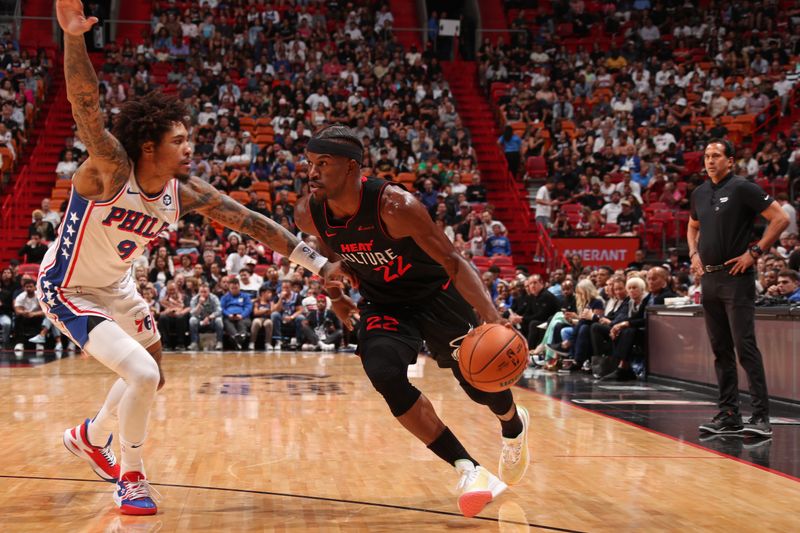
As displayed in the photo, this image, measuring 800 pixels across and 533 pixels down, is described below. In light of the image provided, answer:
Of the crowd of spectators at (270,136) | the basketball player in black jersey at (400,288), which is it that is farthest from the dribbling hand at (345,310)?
the crowd of spectators at (270,136)

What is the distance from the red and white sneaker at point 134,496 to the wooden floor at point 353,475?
2.3 inches

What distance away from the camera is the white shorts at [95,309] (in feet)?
14.7

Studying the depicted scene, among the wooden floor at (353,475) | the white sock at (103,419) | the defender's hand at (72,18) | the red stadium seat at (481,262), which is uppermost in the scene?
the defender's hand at (72,18)

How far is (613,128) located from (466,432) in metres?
16.0

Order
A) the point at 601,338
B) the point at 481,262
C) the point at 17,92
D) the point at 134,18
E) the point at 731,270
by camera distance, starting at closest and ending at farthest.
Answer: the point at 731,270 → the point at 601,338 → the point at 481,262 → the point at 17,92 → the point at 134,18

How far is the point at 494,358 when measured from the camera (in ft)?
13.4

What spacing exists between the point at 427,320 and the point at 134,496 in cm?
165

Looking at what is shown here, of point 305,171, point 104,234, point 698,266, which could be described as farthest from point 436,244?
point 305,171

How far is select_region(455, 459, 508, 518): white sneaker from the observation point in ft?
13.5

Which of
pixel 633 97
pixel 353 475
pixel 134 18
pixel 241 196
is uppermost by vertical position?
pixel 134 18

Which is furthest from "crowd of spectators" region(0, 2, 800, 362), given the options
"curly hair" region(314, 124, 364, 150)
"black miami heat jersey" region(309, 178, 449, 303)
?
"curly hair" region(314, 124, 364, 150)

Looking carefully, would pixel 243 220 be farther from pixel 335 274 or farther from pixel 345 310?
pixel 345 310

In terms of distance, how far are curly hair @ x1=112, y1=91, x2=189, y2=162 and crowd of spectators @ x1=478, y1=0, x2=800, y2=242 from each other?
562 inches

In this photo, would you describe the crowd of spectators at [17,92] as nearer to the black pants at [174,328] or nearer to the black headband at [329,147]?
Result: the black pants at [174,328]
